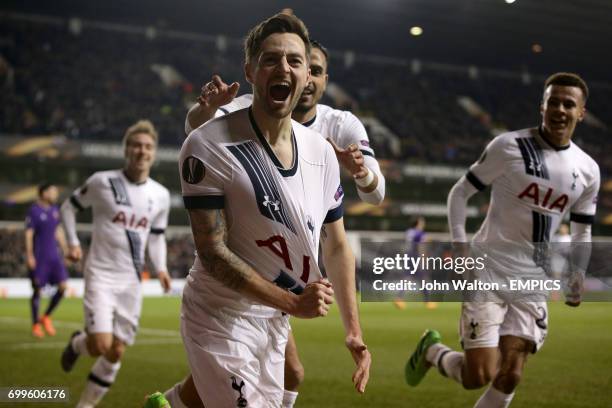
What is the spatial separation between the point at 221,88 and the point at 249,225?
826 millimetres

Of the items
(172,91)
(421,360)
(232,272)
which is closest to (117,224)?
(421,360)

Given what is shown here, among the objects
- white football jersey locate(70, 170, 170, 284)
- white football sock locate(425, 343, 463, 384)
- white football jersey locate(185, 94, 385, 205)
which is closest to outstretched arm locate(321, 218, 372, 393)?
white football jersey locate(185, 94, 385, 205)

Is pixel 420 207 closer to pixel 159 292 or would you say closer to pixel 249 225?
pixel 159 292

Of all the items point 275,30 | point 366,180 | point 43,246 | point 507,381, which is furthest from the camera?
point 43,246

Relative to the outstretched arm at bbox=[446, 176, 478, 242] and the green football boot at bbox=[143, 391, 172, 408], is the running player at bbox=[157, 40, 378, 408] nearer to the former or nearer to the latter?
the green football boot at bbox=[143, 391, 172, 408]

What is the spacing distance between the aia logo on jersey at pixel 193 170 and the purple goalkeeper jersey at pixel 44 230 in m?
10.8

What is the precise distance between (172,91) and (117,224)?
25868 millimetres

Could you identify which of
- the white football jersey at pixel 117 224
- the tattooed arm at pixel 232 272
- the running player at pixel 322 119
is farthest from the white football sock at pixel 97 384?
the tattooed arm at pixel 232 272

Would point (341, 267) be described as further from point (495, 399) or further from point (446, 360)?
point (446, 360)

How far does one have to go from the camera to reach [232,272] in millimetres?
3072

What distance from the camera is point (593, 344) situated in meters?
11.8

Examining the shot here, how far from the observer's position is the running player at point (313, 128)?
12.6 ft

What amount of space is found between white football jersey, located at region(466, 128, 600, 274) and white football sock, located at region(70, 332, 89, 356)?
3516 mm

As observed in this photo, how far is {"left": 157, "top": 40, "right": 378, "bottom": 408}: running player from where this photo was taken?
3828mm
